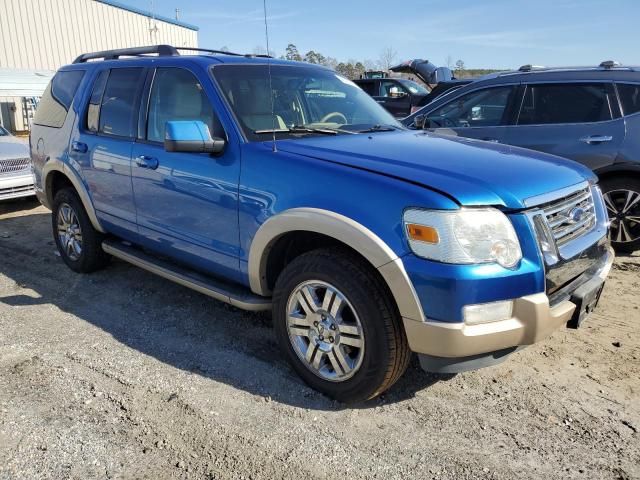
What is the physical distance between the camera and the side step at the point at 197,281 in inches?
135

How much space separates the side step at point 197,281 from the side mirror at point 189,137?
92 cm

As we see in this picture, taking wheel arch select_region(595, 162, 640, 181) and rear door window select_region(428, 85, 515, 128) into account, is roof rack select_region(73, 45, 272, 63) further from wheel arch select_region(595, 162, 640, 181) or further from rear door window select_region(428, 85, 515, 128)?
wheel arch select_region(595, 162, 640, 181)

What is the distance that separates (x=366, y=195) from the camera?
271cm

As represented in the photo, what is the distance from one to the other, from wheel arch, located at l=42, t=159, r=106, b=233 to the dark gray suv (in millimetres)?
3180

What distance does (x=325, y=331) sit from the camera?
9.98 ft

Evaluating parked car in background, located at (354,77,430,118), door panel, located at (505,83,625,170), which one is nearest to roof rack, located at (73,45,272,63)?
door panel, located at (505,83,625,170)

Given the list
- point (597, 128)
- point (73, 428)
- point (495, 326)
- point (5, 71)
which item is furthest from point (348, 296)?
point (5, 71)

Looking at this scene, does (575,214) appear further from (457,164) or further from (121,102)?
(121,102)

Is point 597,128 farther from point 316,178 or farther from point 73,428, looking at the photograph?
point 73,428

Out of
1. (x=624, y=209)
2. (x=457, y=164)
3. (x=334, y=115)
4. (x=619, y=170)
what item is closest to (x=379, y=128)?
(x=334, y=115)

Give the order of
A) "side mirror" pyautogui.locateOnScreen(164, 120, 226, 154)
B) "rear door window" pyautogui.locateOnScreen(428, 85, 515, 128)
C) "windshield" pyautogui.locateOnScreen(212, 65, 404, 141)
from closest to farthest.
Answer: "side mirror" pyautogui.locateOnScreen(164, 120, 226, 154), "windshield" pyautogui.locateOnScreen(212, 65, 404, 141), "rear door window" pyautogui.locateOnScreen(428, 85, 515, 128)

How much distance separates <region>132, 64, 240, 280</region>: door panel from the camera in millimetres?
3434

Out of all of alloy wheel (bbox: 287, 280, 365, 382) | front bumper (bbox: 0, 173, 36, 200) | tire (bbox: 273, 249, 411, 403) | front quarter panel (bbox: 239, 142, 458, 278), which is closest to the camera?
front quarter panel (bbox: 239, 142, 458, 278)

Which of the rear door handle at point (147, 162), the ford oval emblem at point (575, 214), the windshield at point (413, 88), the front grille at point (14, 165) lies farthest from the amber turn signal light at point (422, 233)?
→ the windshield at point (413, 88)
